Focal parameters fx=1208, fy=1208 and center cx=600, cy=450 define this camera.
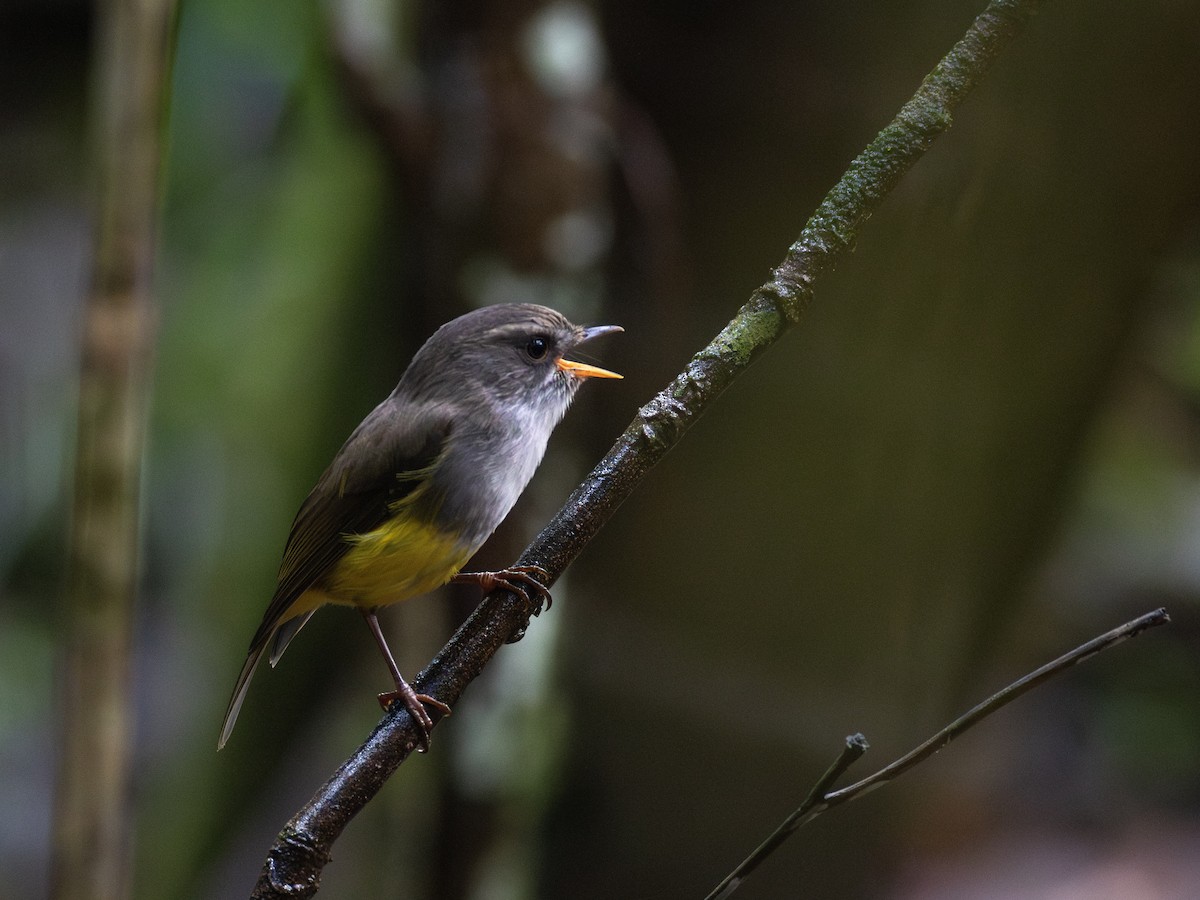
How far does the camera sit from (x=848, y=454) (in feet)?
9.30

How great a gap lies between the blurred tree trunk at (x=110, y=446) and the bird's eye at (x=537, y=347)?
682 millimetres

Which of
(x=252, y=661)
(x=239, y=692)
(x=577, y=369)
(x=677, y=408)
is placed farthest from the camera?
(x=577, y=369)

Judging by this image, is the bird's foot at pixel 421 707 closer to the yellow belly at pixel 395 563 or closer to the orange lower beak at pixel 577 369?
the yellow belly at pixel 395 563

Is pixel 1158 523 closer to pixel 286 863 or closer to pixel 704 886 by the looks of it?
pixel 704 886

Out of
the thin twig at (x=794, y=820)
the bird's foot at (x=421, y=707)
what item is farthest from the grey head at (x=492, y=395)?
the thin twig at (x=794, y=820)

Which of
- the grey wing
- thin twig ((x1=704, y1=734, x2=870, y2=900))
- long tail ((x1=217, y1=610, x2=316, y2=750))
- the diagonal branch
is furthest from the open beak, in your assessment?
thin twig ((x1=704, y1=734, x2=870, y2=900))

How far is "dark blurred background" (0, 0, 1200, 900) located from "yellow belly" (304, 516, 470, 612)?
95cm

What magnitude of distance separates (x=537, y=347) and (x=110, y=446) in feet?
2.54

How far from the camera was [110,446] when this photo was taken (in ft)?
6.17

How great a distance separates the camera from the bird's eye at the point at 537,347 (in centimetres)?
225

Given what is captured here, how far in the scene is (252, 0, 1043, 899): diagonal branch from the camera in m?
1.46

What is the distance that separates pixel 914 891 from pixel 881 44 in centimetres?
328

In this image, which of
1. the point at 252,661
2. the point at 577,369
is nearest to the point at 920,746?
the point at 577,369

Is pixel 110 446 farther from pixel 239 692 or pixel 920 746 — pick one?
pixel 920 746
